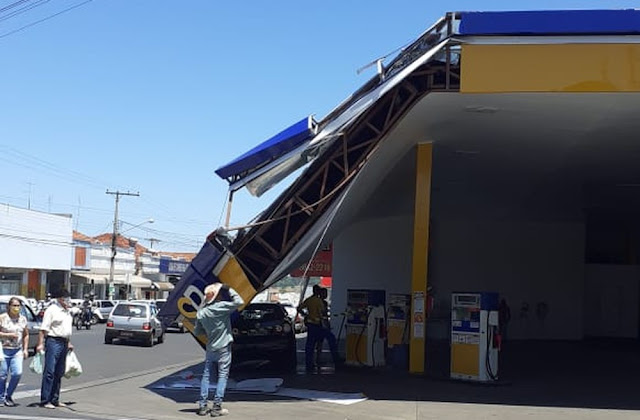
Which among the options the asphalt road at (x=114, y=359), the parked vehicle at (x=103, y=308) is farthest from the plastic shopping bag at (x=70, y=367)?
the parked vehicle at (x=103, y=308)

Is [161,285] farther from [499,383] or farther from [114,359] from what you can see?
[499,383]

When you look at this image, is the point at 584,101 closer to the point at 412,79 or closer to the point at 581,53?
the point at 581,53

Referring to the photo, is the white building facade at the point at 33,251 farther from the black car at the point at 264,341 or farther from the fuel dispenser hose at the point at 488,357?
the fuel dispenser hose at the point at 488,357

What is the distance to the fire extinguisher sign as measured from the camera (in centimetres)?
1523

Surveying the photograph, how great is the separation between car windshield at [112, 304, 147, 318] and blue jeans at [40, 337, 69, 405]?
16.9 metres

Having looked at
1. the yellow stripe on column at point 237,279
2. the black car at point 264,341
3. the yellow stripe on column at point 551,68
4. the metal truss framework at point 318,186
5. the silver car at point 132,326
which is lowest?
the silver car at point 132,326

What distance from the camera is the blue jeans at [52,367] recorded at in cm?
1089

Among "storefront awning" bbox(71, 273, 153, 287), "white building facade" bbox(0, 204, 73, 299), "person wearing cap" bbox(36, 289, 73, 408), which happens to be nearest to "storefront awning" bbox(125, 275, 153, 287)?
"storefront awning" bbox(71, 273, 153, 287)

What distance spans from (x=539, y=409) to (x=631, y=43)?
5730 millimetres

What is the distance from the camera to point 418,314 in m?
15.3

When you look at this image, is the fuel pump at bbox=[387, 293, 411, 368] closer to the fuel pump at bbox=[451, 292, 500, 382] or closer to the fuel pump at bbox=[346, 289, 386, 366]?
the fuel pump at bbox=[346, 289, 386, 366]

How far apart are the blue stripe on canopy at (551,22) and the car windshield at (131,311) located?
19.5 m

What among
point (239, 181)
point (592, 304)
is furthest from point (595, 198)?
point (239, 181)

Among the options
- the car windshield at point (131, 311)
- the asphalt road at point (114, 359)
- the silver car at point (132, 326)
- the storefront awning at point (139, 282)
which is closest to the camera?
the asphalt road at point (114, 359)
